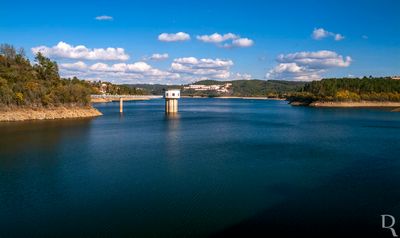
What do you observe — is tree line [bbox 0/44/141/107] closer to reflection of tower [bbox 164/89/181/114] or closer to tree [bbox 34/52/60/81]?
tree [bbox 34/52/60/81]

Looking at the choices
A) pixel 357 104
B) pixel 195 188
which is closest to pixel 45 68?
pixel 195 188

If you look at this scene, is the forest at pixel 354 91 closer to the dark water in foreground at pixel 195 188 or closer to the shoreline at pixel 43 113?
the shoreline at pixel 43 113

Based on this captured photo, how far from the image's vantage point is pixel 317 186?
2064 centimetres

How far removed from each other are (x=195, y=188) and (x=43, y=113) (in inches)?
2062

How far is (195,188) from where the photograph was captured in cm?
2006

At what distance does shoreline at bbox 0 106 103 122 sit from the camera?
195 ft

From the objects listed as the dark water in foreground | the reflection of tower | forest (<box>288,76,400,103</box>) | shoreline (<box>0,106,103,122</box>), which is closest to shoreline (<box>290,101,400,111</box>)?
forest (<box>288,76,400,103</box>)

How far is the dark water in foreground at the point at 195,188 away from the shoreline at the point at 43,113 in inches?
997

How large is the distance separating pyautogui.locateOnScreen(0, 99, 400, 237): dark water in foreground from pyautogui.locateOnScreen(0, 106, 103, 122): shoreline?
25.3 m

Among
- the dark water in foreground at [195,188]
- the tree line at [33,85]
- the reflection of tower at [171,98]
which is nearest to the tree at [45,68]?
the tree line at [33,85]

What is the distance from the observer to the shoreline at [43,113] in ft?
195

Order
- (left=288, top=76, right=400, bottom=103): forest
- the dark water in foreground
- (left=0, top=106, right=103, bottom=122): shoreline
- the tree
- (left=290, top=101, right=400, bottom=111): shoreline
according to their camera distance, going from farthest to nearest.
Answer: (left=288, top=76, right=400, bottom=103): forest
(left=290, top=101, right=400, bottom=111): shoreline
the tree
(left=0, top=106, right=103, bottom=122): shoreline
the dark water in foreground

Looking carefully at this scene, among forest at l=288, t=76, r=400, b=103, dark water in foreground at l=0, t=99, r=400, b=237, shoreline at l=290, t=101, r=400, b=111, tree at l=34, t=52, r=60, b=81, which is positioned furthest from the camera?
forest at l=288, t=76, r=400, b=103

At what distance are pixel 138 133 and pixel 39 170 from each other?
73.9ft
